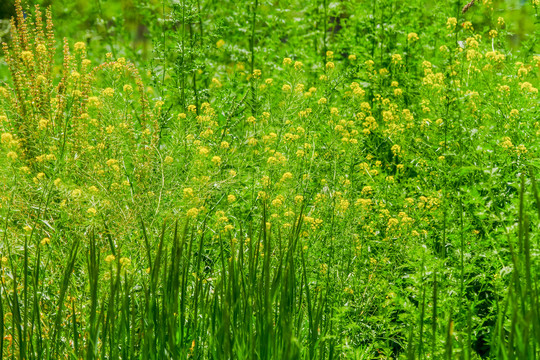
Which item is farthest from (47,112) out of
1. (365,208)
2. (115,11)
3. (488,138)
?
(115,11)

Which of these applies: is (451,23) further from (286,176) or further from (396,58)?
(286,176)

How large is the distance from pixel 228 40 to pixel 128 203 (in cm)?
353

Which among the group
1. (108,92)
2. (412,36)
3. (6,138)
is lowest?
(6,138)

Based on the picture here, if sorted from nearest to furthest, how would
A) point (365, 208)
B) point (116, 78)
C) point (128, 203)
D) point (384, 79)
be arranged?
point (128, 203)
point (365, 208)
point (116, 78)
point (384, 79)

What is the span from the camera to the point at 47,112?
3.66 m

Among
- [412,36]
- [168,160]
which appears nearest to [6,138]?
[168,160]

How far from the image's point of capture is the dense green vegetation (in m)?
1.87

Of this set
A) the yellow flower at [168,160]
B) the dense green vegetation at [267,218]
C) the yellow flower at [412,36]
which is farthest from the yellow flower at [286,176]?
the yellow flower at [412,36]

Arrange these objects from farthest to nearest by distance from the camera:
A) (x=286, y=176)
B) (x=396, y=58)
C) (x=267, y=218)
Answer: (x=396, y=58), (x=286, y=176), (x=267, y=218)

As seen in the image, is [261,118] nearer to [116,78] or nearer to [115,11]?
[116,78]

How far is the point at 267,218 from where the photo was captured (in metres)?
2.93

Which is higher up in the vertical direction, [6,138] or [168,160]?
[6,138]

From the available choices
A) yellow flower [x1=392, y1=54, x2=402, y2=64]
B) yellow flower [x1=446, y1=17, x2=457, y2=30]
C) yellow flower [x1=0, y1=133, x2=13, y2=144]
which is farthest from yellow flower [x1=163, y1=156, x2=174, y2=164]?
yellow flower [x1=446, y1=17, x2=457, y2=30]

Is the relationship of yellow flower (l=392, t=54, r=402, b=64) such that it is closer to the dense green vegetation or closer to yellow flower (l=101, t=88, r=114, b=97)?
the dense green vegetation
